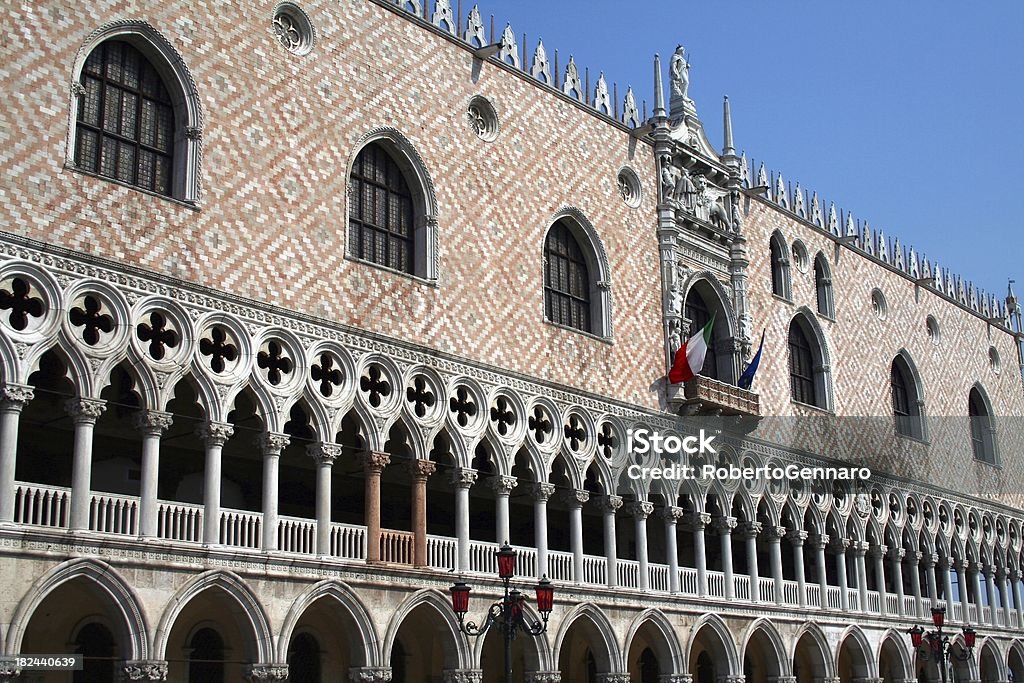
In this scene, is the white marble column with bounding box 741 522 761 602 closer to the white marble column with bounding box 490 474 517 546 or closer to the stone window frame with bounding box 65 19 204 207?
the white marble column with bounding box 490 474 517 546

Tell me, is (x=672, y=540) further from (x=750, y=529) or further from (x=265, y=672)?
(x=265, y=672)

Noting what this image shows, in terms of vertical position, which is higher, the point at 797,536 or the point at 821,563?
the point at 797,536

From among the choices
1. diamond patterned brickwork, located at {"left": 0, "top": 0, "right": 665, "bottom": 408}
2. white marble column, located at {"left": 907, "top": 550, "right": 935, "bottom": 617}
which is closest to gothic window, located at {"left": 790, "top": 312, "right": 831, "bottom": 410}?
white marble column, located at {"left": 907, "top": 550, "right": 935, "bottom": 617}

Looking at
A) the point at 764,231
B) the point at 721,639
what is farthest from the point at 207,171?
the point at 764,231

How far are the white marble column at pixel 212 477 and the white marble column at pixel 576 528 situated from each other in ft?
20.8

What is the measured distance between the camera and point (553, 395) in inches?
799

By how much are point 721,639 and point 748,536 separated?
2.23 meters

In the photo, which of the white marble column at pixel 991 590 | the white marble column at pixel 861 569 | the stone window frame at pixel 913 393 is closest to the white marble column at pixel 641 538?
the white marble column at pixel 861 569

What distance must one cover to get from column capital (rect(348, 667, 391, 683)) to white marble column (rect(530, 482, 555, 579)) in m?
3.43

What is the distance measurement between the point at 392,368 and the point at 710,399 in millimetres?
7161

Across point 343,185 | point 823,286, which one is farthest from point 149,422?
point 823,286

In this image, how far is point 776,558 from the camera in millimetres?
24297

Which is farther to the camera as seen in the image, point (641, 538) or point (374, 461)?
point (641, 538)

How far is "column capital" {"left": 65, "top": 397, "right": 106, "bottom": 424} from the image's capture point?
14.2 m
